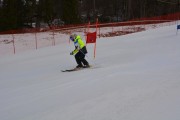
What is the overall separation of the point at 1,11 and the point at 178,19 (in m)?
25.6

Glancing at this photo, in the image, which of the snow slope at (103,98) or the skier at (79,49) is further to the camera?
the skier at (79,49)

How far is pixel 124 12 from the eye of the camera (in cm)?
7075

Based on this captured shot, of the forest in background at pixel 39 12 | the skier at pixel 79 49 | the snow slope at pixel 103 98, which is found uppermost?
the forest in background at pixel 39 12

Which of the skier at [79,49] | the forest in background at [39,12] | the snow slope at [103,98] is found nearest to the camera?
the snow slope at [103,98]

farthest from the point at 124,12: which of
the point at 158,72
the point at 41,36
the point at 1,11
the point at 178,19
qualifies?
the point at 158,72

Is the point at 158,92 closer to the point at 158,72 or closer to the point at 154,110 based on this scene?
the point at 154,110

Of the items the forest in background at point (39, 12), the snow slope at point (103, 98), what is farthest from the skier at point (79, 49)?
the forest in background at point (39, 12)

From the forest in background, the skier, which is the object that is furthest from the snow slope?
the forest in background

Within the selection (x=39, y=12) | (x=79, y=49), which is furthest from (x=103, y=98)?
(x=39, y=12)

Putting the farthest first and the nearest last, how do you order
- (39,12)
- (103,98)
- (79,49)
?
(39,12) < (79,49) < (103,98)

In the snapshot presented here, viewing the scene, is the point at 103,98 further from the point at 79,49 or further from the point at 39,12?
the point at 39,12

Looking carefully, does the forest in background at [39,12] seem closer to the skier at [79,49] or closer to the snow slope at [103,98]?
the skier at [79,49]

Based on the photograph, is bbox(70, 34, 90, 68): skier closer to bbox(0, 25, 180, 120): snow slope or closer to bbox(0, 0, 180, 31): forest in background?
bbox(0, 25, 180, 120): snow slope

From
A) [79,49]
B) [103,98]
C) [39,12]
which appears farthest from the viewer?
[39,12]
